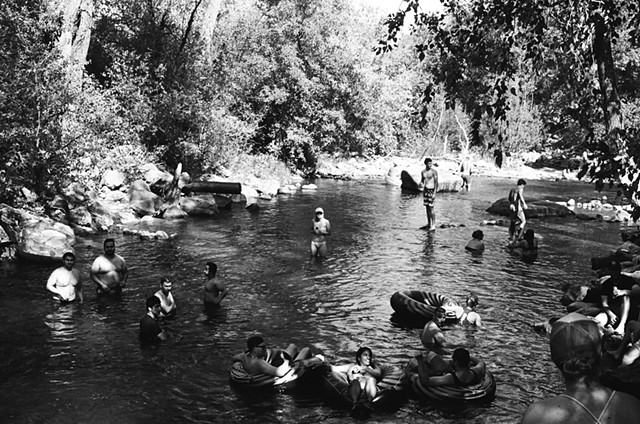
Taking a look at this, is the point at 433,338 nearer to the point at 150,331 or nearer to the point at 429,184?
the point at 150,331

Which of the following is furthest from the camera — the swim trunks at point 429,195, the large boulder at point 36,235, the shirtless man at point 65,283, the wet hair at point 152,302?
the swim trunks at point 429,195

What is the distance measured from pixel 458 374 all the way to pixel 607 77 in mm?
5472

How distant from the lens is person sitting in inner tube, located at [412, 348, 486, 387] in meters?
8.42

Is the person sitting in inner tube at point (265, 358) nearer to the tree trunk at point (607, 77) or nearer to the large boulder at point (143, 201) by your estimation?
the tree trunk at point (607, 77)

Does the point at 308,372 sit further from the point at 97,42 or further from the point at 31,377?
the point at 97,42

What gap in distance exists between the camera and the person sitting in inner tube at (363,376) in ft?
26.6

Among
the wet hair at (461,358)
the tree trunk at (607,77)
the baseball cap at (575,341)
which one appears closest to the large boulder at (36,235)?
the wet hair at (461,358)

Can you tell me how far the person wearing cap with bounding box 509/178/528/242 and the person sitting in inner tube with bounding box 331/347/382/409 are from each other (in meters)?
12.2

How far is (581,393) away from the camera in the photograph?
9.05 feet

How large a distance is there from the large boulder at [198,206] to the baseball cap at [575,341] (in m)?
22.5

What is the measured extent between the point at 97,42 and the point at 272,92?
11.1 m

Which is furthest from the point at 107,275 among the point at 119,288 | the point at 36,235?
the point at 36,235

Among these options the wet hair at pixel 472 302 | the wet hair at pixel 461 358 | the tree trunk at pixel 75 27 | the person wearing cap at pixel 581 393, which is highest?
the tree trunk at pixel 75 27

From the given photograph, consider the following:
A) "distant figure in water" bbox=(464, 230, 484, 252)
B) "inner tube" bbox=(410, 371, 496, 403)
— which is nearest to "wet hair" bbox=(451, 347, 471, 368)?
"inner tube" bbox=(410, 371, 496, 403)
